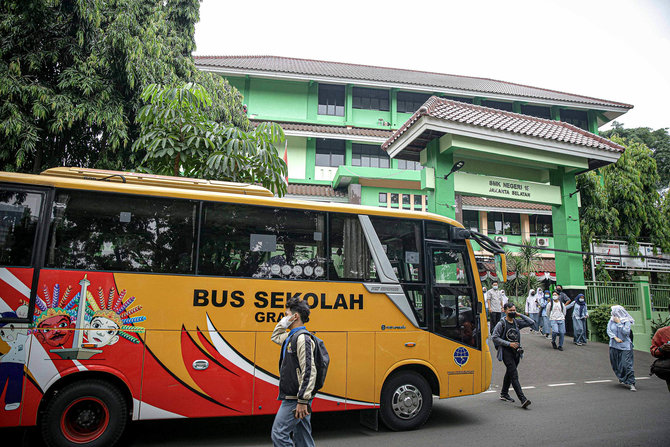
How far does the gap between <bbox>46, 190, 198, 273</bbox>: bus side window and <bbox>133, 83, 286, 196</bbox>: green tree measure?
2.78m

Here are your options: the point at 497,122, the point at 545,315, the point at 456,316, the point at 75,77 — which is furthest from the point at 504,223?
the point at 75,77

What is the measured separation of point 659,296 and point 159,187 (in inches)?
793

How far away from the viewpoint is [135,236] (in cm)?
564

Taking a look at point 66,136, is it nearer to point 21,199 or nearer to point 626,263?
point 21,199

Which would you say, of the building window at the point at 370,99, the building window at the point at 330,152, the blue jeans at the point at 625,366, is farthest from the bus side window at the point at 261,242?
the building window at the point at 370,99

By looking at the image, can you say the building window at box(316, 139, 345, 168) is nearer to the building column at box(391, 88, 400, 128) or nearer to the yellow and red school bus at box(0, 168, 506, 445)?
the building column at box(391, 88, 400, 128)

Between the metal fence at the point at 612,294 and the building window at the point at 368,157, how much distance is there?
1299 cm

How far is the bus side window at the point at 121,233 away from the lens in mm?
5371

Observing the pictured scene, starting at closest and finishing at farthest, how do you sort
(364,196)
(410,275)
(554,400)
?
(410,275), (554,400), (364,196)

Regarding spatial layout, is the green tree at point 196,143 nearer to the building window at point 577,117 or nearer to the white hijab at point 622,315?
the white hijab at point 622,315

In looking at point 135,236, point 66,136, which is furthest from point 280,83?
point 135,236

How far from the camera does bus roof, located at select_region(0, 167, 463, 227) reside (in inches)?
218

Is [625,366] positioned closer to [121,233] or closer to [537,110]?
[121,233]

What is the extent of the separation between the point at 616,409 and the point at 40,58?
42.8ft
